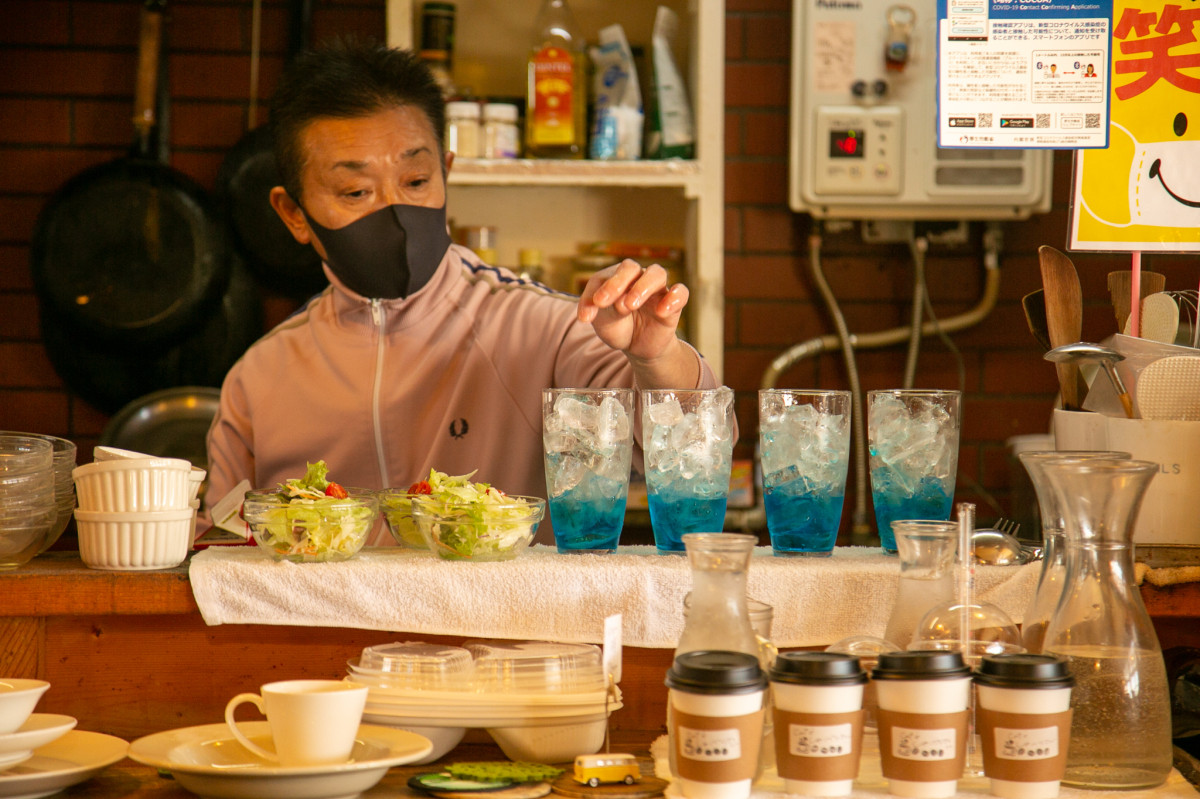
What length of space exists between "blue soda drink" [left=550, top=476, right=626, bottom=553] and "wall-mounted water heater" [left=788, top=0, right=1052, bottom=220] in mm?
1763

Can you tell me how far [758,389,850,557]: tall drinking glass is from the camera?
127cm

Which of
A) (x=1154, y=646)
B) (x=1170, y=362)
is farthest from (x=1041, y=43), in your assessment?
(x=1154, y=646)

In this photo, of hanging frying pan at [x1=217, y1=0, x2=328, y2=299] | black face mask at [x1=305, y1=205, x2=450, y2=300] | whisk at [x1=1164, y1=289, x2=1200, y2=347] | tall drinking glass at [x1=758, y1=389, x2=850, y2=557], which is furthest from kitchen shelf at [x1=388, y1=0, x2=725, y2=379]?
tall drinking glass at [x1=758, y1=389, x2=850, y2=557]

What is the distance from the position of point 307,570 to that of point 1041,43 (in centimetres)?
107

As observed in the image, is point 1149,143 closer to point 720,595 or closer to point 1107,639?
point 1107,639

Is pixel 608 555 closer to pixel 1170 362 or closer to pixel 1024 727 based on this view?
pixel 1024 727

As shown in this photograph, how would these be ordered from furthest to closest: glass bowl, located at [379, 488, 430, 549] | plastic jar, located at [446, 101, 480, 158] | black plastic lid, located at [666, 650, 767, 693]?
plastic jar, located at [446, 101, 480, 158]
glass bowl, located at [379, 488, 430, 549]
black plastic lid, located at [666, 650, 767, 693]

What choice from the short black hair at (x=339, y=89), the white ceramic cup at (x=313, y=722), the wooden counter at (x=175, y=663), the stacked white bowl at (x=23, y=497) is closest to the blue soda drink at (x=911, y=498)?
the wooden counter at (x=175, y=663)

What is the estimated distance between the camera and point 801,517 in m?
1.29

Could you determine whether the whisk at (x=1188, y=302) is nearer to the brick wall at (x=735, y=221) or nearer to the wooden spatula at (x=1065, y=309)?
the wooden spatula at (x=1065, y=309)

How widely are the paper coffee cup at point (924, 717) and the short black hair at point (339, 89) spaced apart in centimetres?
141

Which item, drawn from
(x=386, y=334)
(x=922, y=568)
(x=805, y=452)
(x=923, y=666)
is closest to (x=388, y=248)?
(x=386, y=334)

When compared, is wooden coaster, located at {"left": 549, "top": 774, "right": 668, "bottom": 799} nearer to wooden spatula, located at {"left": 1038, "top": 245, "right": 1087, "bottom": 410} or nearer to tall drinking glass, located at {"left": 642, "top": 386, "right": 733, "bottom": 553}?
tall drinking glass, located at {"left": 642, "top": 386, "right": 733, "bottom": 553}

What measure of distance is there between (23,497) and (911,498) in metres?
0.97
